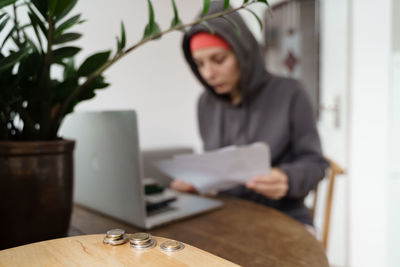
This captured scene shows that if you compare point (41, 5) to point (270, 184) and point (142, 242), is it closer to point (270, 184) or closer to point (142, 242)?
point (142, 242)

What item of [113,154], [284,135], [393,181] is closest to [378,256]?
[393,181]

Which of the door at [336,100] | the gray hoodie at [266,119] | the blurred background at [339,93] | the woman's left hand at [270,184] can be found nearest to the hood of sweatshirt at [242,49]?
the gray hoodie at [266,119]

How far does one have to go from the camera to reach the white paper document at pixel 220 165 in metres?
0.83

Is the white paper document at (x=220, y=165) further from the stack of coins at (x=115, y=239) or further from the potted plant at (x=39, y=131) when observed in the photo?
the stack of coins at (x=115, y=239)

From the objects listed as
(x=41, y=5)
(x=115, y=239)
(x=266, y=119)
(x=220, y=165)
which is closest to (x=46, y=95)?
(x=41, y=5)

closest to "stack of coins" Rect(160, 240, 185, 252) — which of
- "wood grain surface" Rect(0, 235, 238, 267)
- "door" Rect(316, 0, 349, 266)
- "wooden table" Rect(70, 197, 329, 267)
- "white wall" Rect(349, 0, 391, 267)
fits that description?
"wood grain surface" Rect(0, 235, 238, 267)

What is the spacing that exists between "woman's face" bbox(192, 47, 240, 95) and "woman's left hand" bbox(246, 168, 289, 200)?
470mm

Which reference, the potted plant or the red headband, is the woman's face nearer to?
the red headband

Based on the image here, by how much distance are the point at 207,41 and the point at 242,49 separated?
0.48ft

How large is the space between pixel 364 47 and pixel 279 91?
83cm

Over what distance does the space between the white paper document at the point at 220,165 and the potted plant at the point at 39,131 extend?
0.31 metres

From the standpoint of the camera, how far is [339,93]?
1.99 m

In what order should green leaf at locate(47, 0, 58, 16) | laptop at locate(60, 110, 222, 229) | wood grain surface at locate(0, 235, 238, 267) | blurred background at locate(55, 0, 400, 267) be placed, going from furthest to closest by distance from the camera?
blurred background at locate(55, 0, 400, 267) → laptop at locate(60, 110, 222, 229) → green leaf at locate(47, 0, 58, 16) → wood grain surface at locate(0, 235, 238, 267)

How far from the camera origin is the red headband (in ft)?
4.03
